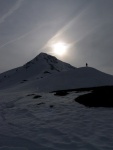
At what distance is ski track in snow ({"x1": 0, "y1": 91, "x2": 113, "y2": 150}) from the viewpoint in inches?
385

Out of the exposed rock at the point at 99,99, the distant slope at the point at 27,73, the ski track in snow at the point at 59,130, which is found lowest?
the ski track in snow at the point at 59,130

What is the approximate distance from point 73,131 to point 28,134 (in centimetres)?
217

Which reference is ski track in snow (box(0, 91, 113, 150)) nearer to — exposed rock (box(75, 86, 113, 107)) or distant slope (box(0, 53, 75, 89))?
exposed rock (box(75, 86, 113, 107))

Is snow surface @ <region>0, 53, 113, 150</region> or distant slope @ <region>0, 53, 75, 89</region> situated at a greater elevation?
distant slope @ <region>0, 53, 75, 89</region>

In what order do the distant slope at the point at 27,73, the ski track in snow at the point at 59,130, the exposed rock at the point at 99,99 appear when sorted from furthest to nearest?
the distant slope at the point at 27,73
the exposed rock at the point at 99,99
the ski track in snow at the point at 59,130

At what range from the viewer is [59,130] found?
39.2 ft

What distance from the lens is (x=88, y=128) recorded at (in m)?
12.0

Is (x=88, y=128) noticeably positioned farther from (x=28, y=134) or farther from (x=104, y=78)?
(x=104, y=78)

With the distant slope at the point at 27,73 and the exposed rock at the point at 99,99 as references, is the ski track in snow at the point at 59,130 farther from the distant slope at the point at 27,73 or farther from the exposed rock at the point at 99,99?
the distant slope at the point at 27,73

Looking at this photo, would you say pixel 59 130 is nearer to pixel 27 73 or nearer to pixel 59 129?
pixel 59 129

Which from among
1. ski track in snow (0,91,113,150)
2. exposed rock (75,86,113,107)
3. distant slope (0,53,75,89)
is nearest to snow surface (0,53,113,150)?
ski track in snow (0,91,113,150)

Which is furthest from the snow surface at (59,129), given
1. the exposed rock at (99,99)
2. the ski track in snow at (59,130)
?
the exposed rock at (99,99)

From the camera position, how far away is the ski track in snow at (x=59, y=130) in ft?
32.1

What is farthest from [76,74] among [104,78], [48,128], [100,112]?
[48,128]
